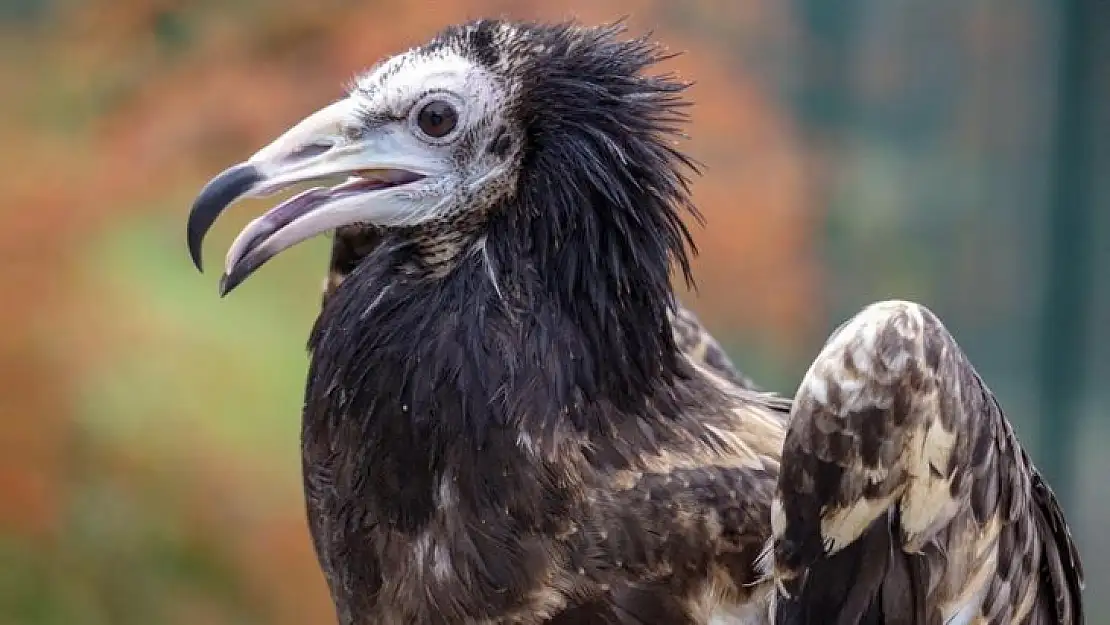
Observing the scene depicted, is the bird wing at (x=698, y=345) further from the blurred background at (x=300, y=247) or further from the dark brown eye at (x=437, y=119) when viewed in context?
the blurred background at (x=300, y=247)

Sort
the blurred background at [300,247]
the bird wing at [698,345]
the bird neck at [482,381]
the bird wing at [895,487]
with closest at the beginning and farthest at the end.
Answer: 1. the bird wing at [895,487]
2. the bird neck at [482,381]
3. the bird wing at [698,345]
4. the blurred background at [300,247]

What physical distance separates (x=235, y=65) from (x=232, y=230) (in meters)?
0.33

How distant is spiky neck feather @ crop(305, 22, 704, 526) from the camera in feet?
3.74

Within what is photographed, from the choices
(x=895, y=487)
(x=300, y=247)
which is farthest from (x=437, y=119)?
(x=300, y=247)

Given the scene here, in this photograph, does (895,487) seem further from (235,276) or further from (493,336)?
(235,276)

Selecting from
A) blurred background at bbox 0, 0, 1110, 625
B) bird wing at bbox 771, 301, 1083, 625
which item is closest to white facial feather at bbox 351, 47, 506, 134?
bird wing at bbox 771, 301, 1083, 625

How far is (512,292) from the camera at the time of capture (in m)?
1.16

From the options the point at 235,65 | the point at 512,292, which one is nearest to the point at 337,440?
the point at 512,292

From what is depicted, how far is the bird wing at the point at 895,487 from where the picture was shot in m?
1.02

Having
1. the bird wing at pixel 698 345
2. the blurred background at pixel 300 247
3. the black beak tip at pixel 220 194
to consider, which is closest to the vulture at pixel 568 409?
the black beak tip at pixel 220 194

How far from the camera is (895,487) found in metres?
1.03

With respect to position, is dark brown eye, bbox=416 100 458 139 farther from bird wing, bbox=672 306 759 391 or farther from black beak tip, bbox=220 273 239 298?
bird wing, bbox=672 306 759 391

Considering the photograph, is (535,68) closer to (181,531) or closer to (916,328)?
(916,328)

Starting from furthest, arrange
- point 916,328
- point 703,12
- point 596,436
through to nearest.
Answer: point 703,12 < point 596,436 < point 916,328
